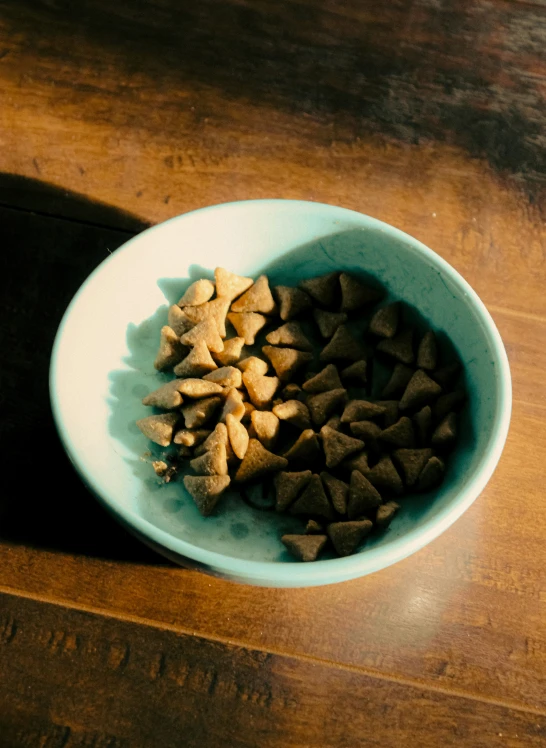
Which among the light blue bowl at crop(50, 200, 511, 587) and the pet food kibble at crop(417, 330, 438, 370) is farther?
the pet food kibble at crop(417, 330, 438, 370)

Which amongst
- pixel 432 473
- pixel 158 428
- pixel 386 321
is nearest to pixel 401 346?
pixel 386 321

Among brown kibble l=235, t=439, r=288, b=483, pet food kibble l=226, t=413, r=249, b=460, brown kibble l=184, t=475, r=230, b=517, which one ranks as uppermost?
pet food kibble l=226, t=413, r=249, b=460

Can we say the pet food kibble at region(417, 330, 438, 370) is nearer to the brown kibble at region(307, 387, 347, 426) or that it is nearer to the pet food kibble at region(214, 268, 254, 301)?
the brown kibble at region(307, 387, 347, 426)

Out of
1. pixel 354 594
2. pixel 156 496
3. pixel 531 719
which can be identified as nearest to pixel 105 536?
pixel 156 496

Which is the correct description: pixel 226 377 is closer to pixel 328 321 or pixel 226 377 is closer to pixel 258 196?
pixel 328 321

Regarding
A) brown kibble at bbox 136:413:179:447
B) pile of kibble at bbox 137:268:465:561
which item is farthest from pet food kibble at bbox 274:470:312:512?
brown kibble at bbox 136:413:179:447

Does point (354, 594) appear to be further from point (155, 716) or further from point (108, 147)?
point (108, 147)

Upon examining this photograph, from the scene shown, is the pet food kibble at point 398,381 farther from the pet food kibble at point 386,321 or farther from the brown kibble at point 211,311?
the brown kibble at point 211,311
